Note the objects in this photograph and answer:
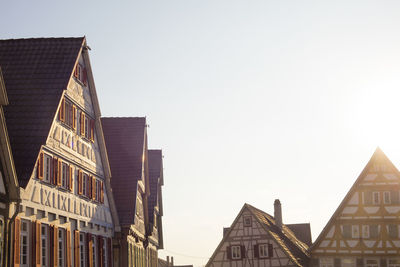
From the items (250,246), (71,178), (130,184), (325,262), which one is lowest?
(325,262)

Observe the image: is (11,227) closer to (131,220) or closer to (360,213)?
(131,220)

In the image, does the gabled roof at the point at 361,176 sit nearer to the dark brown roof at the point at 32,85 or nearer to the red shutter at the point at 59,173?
the dark brown roof at the point at 32,85

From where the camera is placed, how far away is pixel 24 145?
2192 centimetres

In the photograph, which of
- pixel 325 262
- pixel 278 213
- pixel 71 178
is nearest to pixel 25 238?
pixel 71 178

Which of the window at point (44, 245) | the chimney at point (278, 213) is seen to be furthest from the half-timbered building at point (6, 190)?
the chimney at point (278, 213)

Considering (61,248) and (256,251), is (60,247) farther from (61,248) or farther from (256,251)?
(256,251)

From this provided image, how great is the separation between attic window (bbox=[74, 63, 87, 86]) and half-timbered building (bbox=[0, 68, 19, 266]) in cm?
719

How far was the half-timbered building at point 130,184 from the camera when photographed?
1313 inches

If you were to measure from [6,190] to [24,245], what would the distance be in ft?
7.01

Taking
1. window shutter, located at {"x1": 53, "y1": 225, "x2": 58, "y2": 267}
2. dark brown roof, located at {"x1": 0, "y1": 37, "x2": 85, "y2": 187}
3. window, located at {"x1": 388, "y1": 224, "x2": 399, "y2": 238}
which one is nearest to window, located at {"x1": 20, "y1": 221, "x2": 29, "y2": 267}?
dark brown roof, located at {"x1": 0, "y1": 37, "x2": 85, "y2": 187}

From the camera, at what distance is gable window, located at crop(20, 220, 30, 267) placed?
2084 cm

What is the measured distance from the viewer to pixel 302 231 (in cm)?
7950

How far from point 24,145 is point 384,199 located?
3049 cm

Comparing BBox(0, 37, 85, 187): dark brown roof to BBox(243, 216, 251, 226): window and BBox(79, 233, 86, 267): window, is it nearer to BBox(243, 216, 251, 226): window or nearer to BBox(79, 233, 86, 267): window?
BBox(79, 233, 86, 267): window
